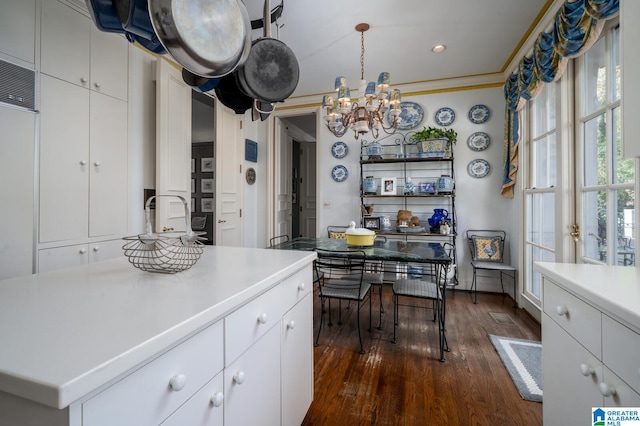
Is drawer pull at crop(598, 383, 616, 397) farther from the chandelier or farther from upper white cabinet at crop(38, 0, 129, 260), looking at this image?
upper white cabinet at crop(38, 0, 129, 260)

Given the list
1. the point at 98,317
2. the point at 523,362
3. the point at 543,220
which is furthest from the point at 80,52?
the point at 543,220

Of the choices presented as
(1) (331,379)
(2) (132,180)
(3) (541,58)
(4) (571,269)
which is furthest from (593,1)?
(2) (132,180)

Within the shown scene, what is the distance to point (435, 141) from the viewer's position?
11.9ft

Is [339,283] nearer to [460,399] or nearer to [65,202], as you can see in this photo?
[460,399]

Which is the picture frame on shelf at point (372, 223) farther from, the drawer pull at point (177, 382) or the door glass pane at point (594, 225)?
the drawer pull at point (177, 382)

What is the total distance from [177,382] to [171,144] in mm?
2631

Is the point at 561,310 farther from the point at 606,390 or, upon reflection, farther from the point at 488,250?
the point at 488,250

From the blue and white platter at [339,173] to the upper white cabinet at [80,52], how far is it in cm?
269

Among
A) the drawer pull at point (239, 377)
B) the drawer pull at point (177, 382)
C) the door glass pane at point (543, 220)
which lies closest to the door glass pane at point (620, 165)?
the door glass pane at point (543, 220)

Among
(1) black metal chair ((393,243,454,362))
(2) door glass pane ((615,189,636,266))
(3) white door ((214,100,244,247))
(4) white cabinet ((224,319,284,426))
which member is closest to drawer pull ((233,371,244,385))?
(4) white cabinet ((224,319,284,426))

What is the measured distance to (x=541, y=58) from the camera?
7.58ft

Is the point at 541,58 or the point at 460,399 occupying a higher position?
the point at 541,58

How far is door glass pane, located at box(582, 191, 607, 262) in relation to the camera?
191cm

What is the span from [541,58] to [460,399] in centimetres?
260
